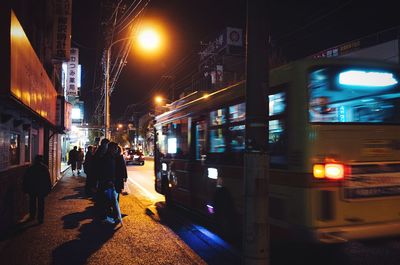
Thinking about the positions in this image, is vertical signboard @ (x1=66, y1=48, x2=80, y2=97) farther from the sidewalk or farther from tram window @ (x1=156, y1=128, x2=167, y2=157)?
the sidewalk

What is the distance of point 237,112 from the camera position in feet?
24.5

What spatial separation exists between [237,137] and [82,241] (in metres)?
3.62

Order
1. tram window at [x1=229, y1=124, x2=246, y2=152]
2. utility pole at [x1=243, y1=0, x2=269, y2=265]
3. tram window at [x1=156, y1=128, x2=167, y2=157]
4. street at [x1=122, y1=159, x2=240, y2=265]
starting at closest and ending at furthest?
1. utility pole at [x1=243, y1=0, x2=269, y2=265]
2. street at [x1=122, y1=159, x2=240, y2=265]
3. tram window at [x1=229, y1=124, x2=246, y2=152]
4. tram window at [x1=156, y1=128, x2=167, y2=157]

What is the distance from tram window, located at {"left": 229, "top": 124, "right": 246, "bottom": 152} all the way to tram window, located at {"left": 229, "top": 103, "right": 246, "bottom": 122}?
15 centimetres

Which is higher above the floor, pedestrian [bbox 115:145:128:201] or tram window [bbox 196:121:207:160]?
tram window [bbox 196:121:207:160]

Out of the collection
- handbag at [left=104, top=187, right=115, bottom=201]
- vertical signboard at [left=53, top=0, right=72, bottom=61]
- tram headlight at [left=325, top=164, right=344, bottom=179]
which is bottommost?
handbag at [left=104, top=187, right=115, bottom=201]

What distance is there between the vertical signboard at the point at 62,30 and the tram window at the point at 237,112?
34.2 feet

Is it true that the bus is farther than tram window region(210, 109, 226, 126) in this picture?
No

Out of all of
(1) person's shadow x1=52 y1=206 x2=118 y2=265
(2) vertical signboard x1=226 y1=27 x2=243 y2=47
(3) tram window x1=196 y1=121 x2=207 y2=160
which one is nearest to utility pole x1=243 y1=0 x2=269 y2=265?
(1) person's shadow x1=52 y1=206 x2=118 y2=265

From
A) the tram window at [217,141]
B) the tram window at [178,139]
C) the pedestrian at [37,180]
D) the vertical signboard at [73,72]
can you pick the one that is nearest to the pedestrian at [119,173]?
the pedestrian at [37,180]

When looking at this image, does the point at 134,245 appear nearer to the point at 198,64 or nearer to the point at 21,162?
the point at 21,162

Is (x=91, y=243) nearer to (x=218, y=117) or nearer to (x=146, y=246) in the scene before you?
(x=146, y=246)

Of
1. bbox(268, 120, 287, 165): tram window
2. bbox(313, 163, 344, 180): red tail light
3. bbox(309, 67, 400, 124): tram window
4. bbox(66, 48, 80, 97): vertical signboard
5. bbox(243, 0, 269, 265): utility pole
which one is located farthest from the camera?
bbox(66, 48, 80, 97): vertical signboard

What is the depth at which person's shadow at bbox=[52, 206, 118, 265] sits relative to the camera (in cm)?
655
